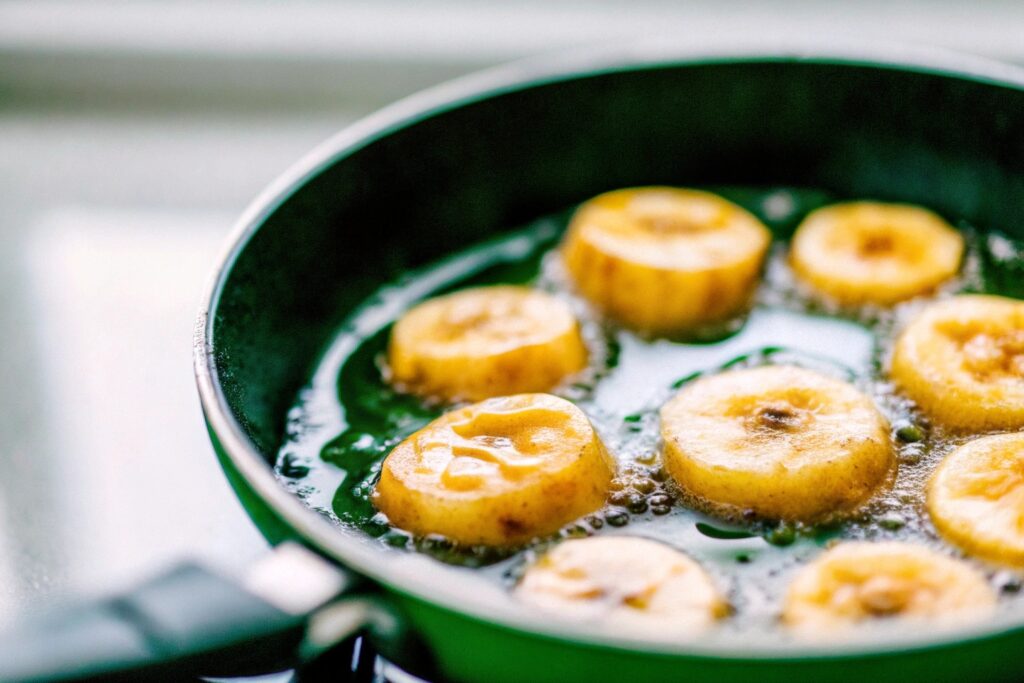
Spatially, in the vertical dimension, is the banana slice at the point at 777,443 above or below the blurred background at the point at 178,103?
below

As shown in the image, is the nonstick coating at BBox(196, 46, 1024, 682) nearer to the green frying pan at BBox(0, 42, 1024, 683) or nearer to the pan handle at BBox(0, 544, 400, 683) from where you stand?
the green frying pan at BBox(0, 42, 1024, 683)

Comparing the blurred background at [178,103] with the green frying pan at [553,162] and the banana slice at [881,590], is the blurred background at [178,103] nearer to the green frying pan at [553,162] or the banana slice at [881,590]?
the green frying pan at [553,162]

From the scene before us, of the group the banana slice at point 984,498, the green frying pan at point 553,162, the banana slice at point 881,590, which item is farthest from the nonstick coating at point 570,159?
the banana slice at point 984,498

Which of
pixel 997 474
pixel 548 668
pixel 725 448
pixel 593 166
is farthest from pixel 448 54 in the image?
pixel 548 668

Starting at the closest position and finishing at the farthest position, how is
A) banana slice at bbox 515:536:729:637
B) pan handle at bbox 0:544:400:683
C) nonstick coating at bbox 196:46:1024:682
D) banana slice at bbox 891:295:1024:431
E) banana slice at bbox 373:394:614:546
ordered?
pan handle at bbox 0:544:400:683, banana slice at bbox 515:536:729:637, banana slice at bbox 373:394:614:546, banana slice at bbox 891:295:1024:431, nonstick coating at bbox 196:46:1024:682

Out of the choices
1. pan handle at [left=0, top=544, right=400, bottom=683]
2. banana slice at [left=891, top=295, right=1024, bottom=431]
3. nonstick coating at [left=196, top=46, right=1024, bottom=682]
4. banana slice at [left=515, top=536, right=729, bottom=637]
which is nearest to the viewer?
pan handle at [left=0, top=544, right=400, bottom=683]

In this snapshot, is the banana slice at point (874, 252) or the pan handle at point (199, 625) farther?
the banana slice at point (874, 252)

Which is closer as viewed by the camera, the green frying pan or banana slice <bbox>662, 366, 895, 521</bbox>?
banana slice <bbox>662, 366, 895, 521</bbox>

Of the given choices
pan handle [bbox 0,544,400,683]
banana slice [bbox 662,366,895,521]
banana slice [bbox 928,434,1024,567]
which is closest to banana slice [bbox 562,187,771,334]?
banana slice [bbox 662,366,895,521]
